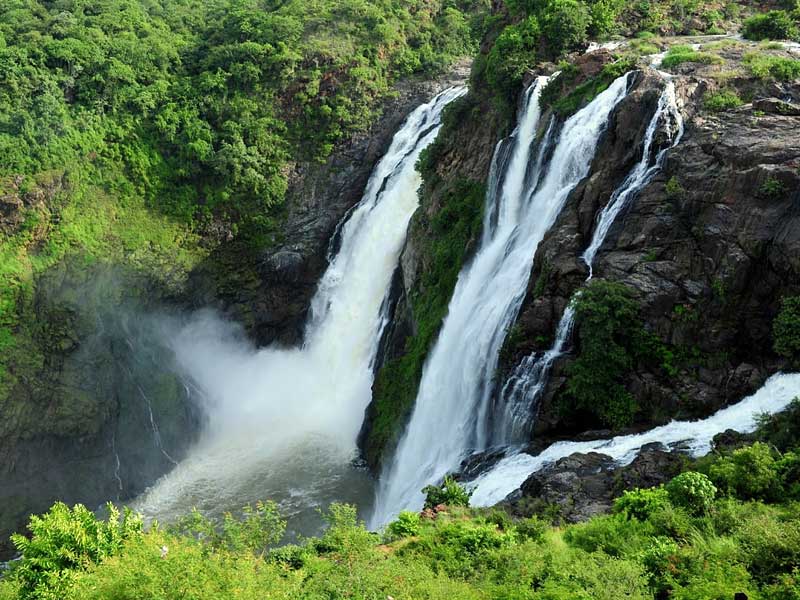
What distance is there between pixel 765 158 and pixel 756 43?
9890mm

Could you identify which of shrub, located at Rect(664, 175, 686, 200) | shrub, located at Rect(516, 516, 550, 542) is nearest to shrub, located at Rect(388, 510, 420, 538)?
shrub, located at Rect(516, 516, 550, 542)

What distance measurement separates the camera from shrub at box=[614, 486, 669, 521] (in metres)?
11.4

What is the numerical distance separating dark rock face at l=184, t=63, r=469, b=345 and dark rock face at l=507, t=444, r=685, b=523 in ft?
72.9

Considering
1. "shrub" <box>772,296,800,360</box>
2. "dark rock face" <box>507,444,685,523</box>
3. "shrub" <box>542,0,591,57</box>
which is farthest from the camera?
"shrub" <box>542,0,591,57</box>

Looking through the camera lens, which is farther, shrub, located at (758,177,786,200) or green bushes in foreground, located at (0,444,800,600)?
shrub, located at (758,177,786,200)

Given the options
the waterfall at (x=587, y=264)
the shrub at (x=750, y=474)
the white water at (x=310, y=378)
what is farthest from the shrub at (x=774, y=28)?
the shrub at (x=750, y=474)

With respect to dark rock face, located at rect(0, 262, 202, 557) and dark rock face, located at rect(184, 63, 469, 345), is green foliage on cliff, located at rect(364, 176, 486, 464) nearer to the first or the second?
dark rock face, located at rect(184, 63, 469, 345)

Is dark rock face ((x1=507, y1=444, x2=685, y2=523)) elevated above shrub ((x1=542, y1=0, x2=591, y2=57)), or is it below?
below

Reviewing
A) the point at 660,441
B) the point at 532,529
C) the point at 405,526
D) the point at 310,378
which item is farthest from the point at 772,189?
the point at 310,378

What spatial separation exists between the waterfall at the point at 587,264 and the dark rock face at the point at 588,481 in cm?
255

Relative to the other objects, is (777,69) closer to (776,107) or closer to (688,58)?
(776,107)

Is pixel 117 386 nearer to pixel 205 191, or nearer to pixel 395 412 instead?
pixel 205 191

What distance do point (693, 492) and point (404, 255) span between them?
1986 centimetres

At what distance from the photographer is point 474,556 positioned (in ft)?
37.5
